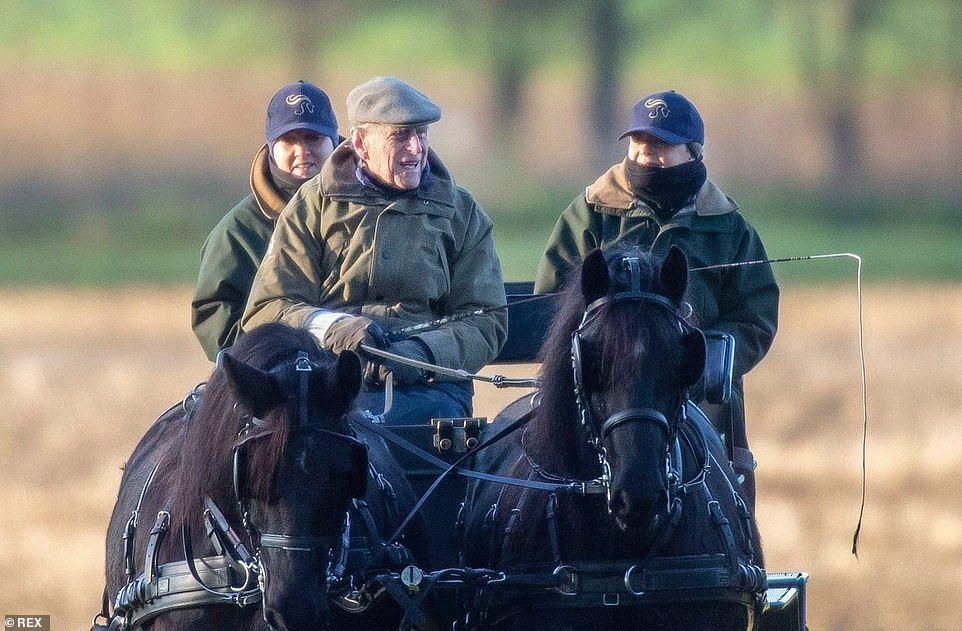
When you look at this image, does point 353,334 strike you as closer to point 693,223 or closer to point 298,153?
point 693,223

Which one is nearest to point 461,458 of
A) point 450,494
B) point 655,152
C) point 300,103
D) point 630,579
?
point 450,494

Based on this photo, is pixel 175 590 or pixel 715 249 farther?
pixel 715 249

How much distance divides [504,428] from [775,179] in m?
19.4

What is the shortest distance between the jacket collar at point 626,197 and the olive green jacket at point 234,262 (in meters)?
1.30

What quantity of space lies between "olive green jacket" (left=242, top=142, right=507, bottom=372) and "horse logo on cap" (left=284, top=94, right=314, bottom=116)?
0.88 meters

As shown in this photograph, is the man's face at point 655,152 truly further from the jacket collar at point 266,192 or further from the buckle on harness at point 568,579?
the buckle on harness at point 568,579

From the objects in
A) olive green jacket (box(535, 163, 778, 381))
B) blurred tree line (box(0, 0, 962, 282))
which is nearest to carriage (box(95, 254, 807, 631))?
olive green jacket (box(535, 163, 778, 381))

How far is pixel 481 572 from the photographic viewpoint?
509 centimetres

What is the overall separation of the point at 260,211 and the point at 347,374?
2.65 metres

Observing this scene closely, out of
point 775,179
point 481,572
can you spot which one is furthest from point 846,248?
point 481,572

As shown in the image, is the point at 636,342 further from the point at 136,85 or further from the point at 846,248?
the point at 136,85

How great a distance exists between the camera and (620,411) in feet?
14.8

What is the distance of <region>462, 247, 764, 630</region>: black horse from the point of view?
4523 millimetres

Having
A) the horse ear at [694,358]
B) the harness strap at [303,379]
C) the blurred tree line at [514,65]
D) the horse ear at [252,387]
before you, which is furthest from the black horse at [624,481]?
the blurred tree line at [514,65]
